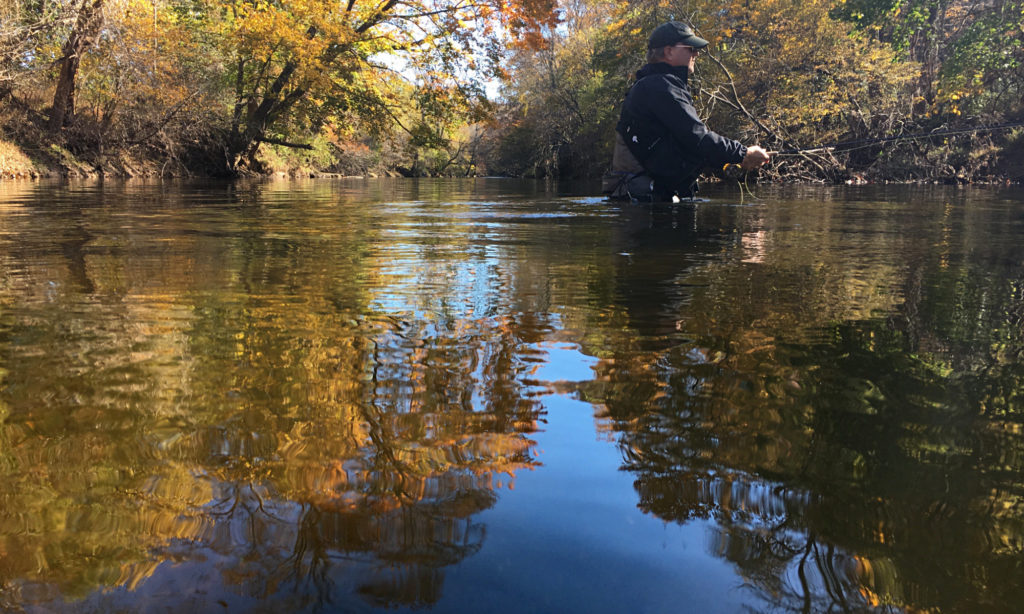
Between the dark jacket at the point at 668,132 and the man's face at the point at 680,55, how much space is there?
2.5 inches

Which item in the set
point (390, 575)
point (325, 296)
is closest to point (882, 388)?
point (390, 575)

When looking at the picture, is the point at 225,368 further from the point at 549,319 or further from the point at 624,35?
the point at 624,35

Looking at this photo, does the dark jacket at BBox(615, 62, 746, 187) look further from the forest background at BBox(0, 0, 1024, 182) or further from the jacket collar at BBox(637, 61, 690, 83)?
the forest background at BBox(0, 0, 1024, 182)

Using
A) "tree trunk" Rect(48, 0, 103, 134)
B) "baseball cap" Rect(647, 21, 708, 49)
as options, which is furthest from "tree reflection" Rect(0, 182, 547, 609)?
"tree trunk" Rect(48, 0, 103, 134)

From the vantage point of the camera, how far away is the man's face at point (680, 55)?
6.97m

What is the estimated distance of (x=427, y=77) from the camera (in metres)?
19.7

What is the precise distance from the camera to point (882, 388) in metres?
1.79

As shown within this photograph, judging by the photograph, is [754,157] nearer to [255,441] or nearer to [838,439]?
[838,439]

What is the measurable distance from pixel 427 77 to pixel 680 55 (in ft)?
45.8

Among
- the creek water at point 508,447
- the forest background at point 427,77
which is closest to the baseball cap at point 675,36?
the creek water at point 508,447

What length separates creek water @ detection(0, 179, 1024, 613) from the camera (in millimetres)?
983

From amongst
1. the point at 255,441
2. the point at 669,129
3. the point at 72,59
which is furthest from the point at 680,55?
the point at 72,59

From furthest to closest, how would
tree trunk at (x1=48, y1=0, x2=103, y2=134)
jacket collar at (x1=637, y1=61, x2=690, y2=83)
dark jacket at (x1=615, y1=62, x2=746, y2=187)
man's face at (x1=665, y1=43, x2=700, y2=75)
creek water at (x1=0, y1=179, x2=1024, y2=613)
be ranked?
tree trunk at (x1=48, y1=0, x2=103, y2=134) → jacket collar at (x1=637, y1=61, x2=690, y2=83) → man's face at (x1=665, y1=43, x2=700, y2=75) → dark jacket at (x1=615, y1=62, x2=746, y2=187) → creek water at (x1=0, y1=179, x2=1024, y2=613)

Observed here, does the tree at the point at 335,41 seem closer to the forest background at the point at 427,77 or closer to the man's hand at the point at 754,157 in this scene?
the forest background at the point at 427,77
